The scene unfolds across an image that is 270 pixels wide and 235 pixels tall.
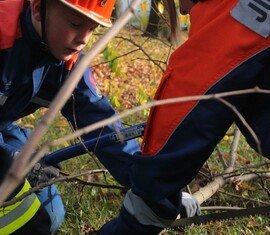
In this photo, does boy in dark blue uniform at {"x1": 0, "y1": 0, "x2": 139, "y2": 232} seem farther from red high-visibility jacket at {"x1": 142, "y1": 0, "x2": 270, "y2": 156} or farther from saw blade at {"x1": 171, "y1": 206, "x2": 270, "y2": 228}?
red high-visibility jacket at {"x1": 142, "y1": 0, "x2": 270, "y2": 156}

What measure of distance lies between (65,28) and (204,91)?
900 millimetres

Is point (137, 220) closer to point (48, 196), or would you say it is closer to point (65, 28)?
point (65, 28)

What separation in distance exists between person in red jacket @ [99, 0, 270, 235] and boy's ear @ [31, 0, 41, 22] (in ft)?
2.59

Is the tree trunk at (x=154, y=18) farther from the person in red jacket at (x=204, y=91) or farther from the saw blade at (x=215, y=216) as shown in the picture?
the person in red jacket at (x=204, y=91)

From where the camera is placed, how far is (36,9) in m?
2.32

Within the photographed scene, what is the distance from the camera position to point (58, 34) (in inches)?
89.4

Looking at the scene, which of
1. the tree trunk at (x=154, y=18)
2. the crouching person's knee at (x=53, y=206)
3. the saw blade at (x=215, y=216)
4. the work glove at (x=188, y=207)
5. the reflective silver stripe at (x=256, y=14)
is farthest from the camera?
the tree trunk at (x=154, y=18)

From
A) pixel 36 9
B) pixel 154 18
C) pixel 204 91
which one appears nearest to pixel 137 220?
pixel 204 91

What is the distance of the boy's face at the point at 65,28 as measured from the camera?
225 cm

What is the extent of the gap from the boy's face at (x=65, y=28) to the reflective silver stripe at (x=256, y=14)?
2.99ft

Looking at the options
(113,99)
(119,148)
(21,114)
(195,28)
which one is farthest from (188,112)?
(113,99)

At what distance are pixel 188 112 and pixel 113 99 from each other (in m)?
3.06

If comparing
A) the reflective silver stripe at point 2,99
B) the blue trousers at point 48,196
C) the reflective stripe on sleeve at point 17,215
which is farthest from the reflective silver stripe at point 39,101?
the reflective stripe on sleeve at point 17,215

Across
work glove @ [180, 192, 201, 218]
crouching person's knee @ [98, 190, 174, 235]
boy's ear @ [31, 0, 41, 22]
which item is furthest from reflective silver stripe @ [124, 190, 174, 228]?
boy's ear @ [31, 0, 41, 22]
